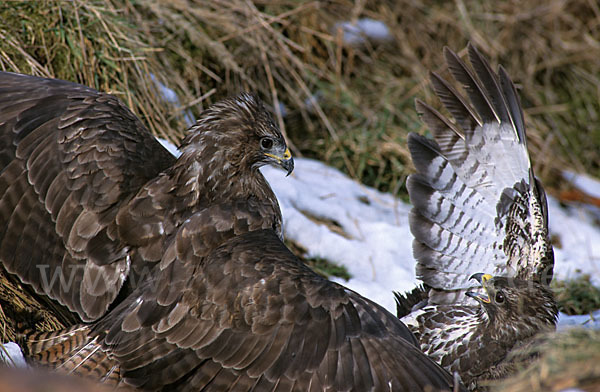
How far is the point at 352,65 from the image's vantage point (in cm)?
627

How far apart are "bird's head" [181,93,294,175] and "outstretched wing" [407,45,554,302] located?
2.69 ft

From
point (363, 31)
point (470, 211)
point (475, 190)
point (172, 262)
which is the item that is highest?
point (363, 31)

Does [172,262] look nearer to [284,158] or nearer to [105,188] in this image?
[105,188]

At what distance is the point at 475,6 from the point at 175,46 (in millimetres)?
3326

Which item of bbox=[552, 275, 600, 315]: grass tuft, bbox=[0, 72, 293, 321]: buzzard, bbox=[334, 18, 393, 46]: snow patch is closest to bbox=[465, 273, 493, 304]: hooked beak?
bbox=[0, 72, 293, 321]: buzzard

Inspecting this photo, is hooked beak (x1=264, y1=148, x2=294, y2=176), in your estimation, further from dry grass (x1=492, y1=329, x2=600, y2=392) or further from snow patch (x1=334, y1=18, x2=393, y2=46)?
snow patch (x1=334, y1=18, x2=393, y2=46)

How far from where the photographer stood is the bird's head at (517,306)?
329 cm

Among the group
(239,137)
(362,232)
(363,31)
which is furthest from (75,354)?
(363,31)

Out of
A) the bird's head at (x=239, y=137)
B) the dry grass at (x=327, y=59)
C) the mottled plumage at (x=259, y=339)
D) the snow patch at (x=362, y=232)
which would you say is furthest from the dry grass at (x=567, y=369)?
the dry grass at (x=327, y=59)

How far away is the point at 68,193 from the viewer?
3158 millimetres

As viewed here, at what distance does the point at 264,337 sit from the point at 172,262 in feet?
1.88

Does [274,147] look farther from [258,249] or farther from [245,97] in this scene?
[258,249]

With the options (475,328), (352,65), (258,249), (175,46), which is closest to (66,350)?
(258,249)

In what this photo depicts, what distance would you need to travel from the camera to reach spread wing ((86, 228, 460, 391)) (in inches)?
101
